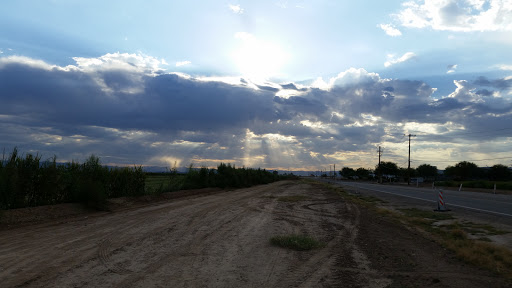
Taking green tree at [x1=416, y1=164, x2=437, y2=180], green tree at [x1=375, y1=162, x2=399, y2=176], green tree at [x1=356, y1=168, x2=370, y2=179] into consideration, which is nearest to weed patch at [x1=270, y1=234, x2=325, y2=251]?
green tree at [x1=375, y1=162, x2=399, y2=176]

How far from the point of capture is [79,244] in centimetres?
844

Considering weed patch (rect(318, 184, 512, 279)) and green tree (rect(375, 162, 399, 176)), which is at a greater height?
green tree (rect(375, 162, 399, 176))

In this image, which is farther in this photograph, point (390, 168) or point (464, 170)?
point (390, 168)

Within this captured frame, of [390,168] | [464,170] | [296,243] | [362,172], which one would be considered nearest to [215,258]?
[296,243]

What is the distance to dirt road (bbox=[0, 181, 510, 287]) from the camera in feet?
19.5

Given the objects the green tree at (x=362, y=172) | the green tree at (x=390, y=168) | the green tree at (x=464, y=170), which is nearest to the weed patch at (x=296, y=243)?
the green tree at (x=464, y=170)

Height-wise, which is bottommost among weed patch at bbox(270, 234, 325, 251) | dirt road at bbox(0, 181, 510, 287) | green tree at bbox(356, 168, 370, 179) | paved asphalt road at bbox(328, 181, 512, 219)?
dirt road at bbox(0, 181, 510, 287)

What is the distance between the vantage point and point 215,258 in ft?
24.3

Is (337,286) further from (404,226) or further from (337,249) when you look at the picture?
(404,226)

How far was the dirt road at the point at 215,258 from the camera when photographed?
5957 millimetres

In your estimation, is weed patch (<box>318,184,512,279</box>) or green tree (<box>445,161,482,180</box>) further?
green tree (<box>445,161,482,180</box>)

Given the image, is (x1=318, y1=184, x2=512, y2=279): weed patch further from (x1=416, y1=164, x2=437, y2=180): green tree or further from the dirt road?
(x1=416, y1=164, x2=437, y2=180): green tree

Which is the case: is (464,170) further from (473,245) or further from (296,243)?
(296,243)

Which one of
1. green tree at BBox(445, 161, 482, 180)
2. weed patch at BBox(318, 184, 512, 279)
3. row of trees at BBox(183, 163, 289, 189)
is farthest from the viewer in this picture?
green tree at BBox(445, 161, 482, 180)
